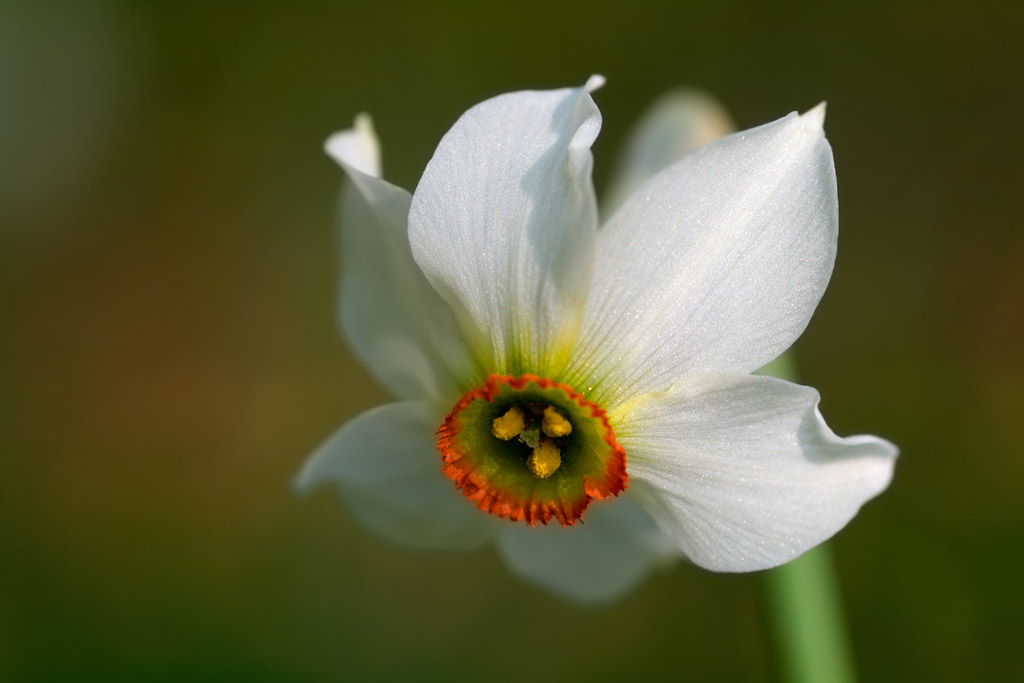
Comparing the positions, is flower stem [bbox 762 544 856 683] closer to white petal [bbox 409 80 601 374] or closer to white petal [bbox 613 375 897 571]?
white petal [bbox 613 375 897 571]

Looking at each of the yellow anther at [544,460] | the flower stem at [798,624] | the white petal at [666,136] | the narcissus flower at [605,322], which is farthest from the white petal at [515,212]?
the white petal at [666,136]

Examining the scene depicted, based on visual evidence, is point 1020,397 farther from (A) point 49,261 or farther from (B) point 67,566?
(A) point 49,261

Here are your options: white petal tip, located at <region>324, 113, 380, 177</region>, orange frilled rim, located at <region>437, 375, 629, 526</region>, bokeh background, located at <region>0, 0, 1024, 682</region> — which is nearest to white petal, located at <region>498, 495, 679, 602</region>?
orange frilled rim, located at <region>437, 375, 629, 526</region>

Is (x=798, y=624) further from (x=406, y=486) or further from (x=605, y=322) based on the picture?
(x=406, y=486)

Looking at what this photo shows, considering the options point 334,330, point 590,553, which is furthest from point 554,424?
point 334,330

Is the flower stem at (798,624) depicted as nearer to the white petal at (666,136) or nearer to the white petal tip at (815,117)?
the white petal tip at (815,117)

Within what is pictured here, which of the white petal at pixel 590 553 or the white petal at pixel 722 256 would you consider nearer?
the white petal at pixel 722 256

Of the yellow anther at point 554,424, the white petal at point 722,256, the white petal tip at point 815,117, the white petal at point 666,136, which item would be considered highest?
the white petal at point 666,136
